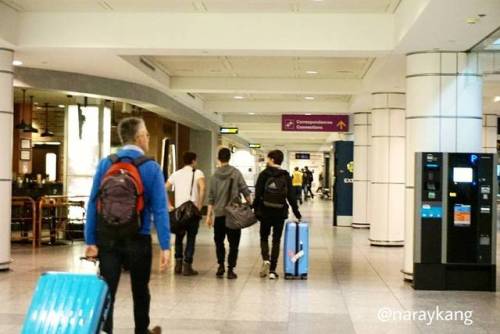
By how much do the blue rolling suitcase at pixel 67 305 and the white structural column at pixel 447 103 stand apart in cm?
A: 588

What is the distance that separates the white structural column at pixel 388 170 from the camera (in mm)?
13258

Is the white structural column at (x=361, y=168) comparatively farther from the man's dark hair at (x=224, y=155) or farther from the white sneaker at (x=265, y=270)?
the man's dark hair at (x=224, y=155)

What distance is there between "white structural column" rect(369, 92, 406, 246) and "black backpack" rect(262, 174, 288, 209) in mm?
5336

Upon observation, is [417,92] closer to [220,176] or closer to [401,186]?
[220,176]

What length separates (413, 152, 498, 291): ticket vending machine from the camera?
8156mm

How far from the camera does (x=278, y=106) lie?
60.2 ft

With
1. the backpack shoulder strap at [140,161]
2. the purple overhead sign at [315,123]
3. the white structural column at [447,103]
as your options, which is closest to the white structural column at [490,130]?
the purple overhead sign at [315,123]

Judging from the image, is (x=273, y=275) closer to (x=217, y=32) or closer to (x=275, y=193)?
(x=275, y=193)

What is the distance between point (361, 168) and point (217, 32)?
940cm

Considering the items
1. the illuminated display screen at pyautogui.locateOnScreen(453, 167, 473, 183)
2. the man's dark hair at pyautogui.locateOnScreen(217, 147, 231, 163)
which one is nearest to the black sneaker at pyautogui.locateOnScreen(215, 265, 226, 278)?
the man's dark hair at pyautogui.locateOnScreen(217, 147, 231, 163)

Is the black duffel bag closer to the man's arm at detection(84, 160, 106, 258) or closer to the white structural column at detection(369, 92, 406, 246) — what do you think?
the man's arm at detection(84, 160, 106, 258)

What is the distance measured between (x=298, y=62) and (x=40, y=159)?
11.2 meters

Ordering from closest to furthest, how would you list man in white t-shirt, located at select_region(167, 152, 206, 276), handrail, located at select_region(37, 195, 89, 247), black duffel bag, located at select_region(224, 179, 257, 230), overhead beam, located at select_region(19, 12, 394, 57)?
black duffel bag, located at select_region(224, 179, 257, 230), man in white t-shirt, located at select_region(167, 152, 206, 276), overhead beam, located at select_region(19, 12, 394, 57), handrail, located at select_region(37, 195, 89, 247)

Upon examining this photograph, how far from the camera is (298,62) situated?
469 inches
